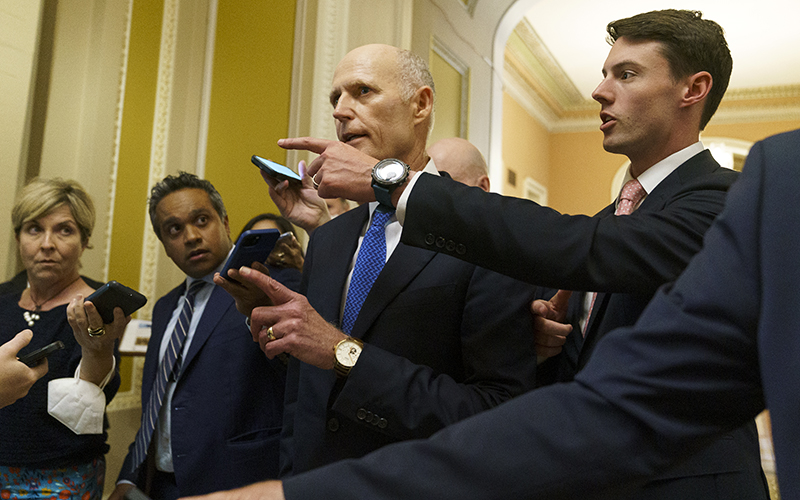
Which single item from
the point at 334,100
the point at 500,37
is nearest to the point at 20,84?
the point at 334,100

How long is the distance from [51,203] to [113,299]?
0.68 meters

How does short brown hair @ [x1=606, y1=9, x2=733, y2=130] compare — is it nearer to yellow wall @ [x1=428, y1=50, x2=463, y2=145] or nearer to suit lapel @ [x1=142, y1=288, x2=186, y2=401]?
suit lapel @ [x1=142, y1=288, x2=186, y2=401]

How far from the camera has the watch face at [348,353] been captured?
3.83 ft

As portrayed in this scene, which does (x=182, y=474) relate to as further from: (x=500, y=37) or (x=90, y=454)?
(x=500, y=37)

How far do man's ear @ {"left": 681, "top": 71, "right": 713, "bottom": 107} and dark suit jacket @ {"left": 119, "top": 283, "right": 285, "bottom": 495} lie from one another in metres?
1.34

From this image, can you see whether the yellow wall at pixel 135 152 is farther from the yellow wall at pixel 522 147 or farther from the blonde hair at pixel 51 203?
the yellow wall at pixel 522 147

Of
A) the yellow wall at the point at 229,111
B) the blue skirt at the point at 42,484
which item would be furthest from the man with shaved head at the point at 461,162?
the blue skirt at the point at 42,484

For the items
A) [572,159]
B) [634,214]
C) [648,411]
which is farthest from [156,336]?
[572,159]

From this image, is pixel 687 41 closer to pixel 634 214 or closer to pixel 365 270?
pixel 634 214

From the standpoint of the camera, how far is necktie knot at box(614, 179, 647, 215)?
1251mm

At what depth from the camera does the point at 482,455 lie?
562mm

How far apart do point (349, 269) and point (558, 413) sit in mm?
905

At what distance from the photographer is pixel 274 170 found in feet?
5.71

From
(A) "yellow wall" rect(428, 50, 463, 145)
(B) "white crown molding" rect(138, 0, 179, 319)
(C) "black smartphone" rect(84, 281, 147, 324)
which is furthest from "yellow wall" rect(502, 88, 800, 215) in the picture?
(C) "black smartphone" rect(84, 281, 147, 324)
